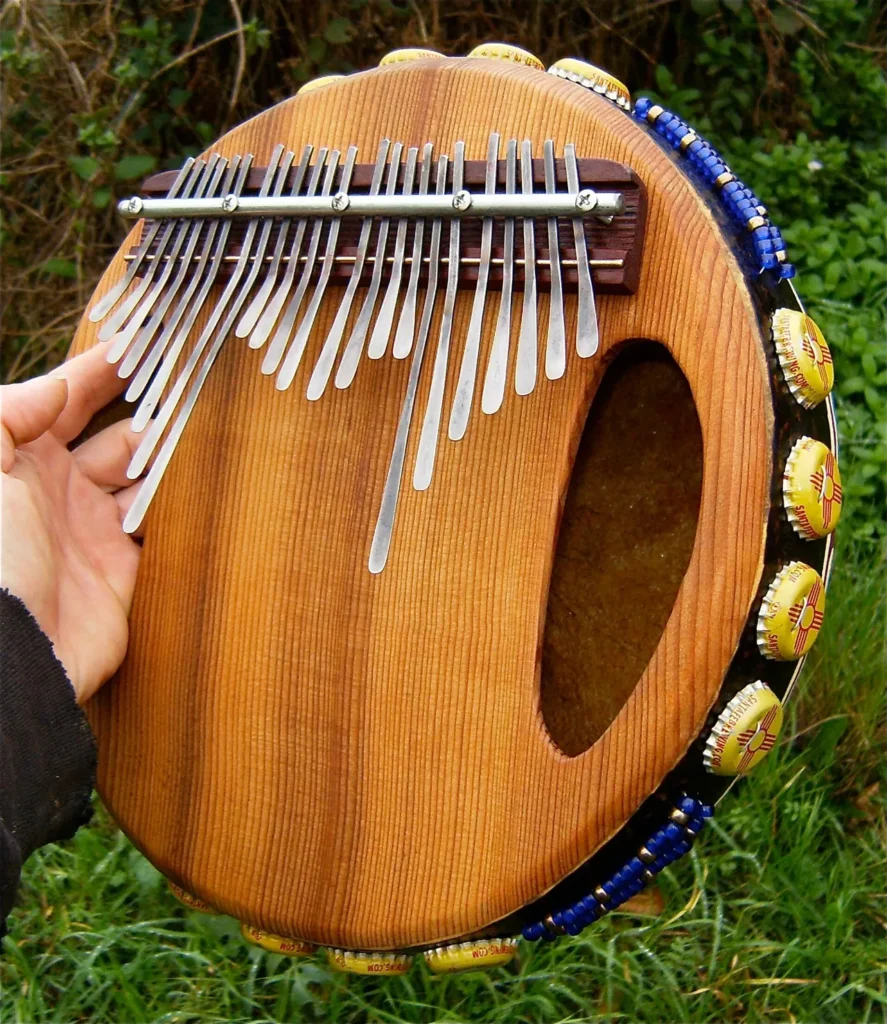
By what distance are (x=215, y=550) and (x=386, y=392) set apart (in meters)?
0.27

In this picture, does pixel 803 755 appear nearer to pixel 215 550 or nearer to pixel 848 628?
pixel 848 628

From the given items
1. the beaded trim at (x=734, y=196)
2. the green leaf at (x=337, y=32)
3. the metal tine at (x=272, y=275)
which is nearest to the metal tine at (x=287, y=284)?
the metal tine at (x=272, y=275)

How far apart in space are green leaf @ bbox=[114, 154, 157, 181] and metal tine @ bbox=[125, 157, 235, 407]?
3.92 ft

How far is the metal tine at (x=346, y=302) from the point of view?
1.03 m

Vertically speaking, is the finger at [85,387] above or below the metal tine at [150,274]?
below

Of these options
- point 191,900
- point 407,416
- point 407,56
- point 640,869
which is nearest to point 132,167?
point 407,56

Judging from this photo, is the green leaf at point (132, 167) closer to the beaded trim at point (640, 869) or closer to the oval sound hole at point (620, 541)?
the oval sound hole at point (620, 541)

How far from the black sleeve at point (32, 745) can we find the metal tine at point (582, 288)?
2.06 ft

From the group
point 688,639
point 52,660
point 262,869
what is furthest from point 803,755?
point 52,660

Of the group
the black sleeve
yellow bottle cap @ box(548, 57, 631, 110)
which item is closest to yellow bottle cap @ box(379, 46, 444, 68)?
yellow bottle cap @ box(548, 57, 631, 110)

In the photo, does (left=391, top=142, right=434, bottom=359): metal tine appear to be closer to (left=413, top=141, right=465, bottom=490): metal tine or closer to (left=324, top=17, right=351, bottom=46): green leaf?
(left=413, top=141, right=465, bottom=490): metal tine

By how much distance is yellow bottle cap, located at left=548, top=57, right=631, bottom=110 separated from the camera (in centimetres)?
115

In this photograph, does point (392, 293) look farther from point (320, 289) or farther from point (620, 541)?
point (620, 541)

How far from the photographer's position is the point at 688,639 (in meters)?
0.95
